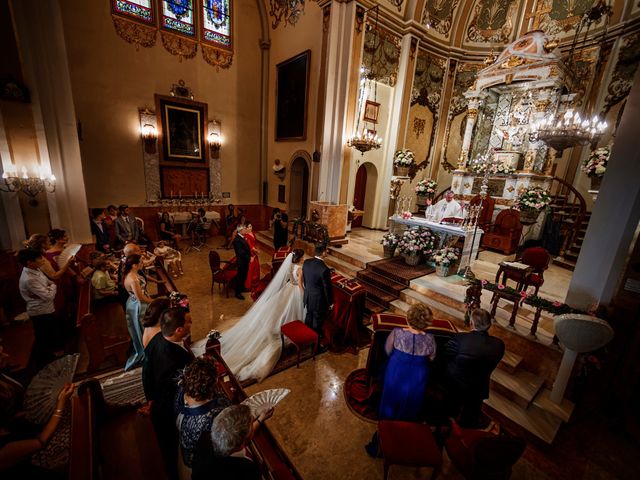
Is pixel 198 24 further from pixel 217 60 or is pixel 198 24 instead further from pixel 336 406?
pixel 336 406

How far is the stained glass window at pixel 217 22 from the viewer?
31.9 ft

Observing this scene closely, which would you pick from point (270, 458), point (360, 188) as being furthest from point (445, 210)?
point (270, 458)

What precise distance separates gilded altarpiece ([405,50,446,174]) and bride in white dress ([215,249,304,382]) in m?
8.46

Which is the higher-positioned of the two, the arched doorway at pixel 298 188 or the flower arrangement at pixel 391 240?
the arched doorway at pixel 298 188

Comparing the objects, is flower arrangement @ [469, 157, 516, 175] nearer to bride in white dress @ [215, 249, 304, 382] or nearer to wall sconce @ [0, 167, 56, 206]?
bride in white dress @ [215, 249, 304, 382]

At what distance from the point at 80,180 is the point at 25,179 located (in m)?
1.01

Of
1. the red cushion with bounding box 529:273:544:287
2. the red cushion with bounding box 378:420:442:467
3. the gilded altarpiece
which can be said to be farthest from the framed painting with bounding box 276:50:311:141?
the red cushion with bounding box 378:420:442:467

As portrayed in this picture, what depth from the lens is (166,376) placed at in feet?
7.01

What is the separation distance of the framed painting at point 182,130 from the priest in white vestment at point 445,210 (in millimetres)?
8525

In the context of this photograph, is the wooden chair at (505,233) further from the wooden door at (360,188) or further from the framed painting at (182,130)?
the framed painting at (182,130)

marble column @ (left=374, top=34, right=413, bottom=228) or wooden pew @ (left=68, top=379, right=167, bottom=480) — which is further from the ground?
marble column @ (left=374, top=34, right=413, bottom=228)

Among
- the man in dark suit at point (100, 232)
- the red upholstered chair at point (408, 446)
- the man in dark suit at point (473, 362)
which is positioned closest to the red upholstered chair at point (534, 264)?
the man in dark suit at point (473, 362)

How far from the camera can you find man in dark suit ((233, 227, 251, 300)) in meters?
6.10

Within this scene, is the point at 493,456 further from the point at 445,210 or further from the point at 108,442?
the point at 445,210
